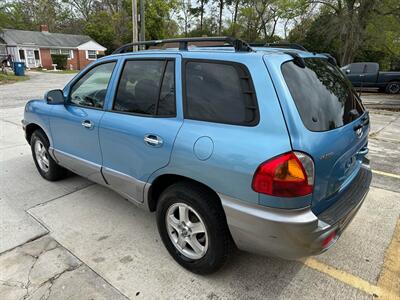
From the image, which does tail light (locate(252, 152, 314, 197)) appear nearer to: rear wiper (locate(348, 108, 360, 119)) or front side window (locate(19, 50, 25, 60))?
rear wiper (locate(348, 108, 360, 119))

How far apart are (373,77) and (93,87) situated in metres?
16.0

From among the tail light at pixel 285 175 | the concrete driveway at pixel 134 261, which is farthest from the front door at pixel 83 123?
the tail light at pixel 285 175

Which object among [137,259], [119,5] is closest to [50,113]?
[137,259]

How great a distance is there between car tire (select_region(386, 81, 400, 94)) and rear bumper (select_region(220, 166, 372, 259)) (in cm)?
1615

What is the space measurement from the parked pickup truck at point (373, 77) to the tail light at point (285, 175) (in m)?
15.5

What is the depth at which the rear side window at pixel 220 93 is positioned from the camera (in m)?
2.04

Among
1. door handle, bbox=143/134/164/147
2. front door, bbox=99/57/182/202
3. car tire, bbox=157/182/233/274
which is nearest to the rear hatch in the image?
car tire, bbox=157/182/233/274

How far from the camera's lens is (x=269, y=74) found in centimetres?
198

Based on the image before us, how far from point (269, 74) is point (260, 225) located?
0.98 meters

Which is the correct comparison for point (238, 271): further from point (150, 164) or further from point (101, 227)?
point (101, 227)

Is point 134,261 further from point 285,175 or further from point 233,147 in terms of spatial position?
point 285,175

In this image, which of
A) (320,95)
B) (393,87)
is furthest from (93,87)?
(393,87)

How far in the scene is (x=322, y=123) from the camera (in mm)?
2076

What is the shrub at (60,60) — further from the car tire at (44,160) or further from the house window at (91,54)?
the car tire at (44,160)
